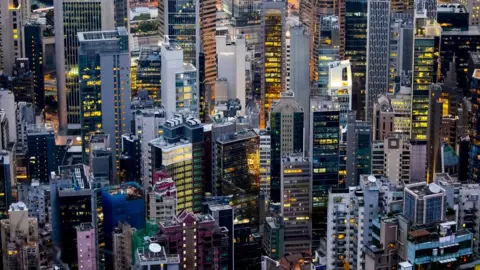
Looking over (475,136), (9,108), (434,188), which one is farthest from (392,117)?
(434,188)

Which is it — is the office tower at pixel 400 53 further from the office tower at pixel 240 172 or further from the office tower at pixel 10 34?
the office tower at pixel 10 34

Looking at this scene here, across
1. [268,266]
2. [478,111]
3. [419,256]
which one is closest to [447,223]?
[419,256]

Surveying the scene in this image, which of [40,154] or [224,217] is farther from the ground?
[40,154]

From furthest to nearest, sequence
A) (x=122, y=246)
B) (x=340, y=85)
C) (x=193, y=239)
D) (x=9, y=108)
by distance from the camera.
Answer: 1. (x=9, y=108)
2. (x=340, y=85)
3. (x=122, y=246)
4. (x=193, y=239)

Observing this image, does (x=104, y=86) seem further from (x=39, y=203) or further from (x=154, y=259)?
(x=154, y=259)

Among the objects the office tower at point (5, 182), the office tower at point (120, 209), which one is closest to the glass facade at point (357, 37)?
the office tower at point (5, 182)

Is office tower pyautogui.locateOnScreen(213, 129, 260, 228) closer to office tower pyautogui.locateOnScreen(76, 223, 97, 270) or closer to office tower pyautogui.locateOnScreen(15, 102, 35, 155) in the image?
office tower pyautogui.locateOnScreen(76, 223, 97, 270)

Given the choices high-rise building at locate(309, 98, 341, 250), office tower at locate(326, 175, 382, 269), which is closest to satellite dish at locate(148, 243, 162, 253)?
office tower at locate(326, 175, 382, 269)
